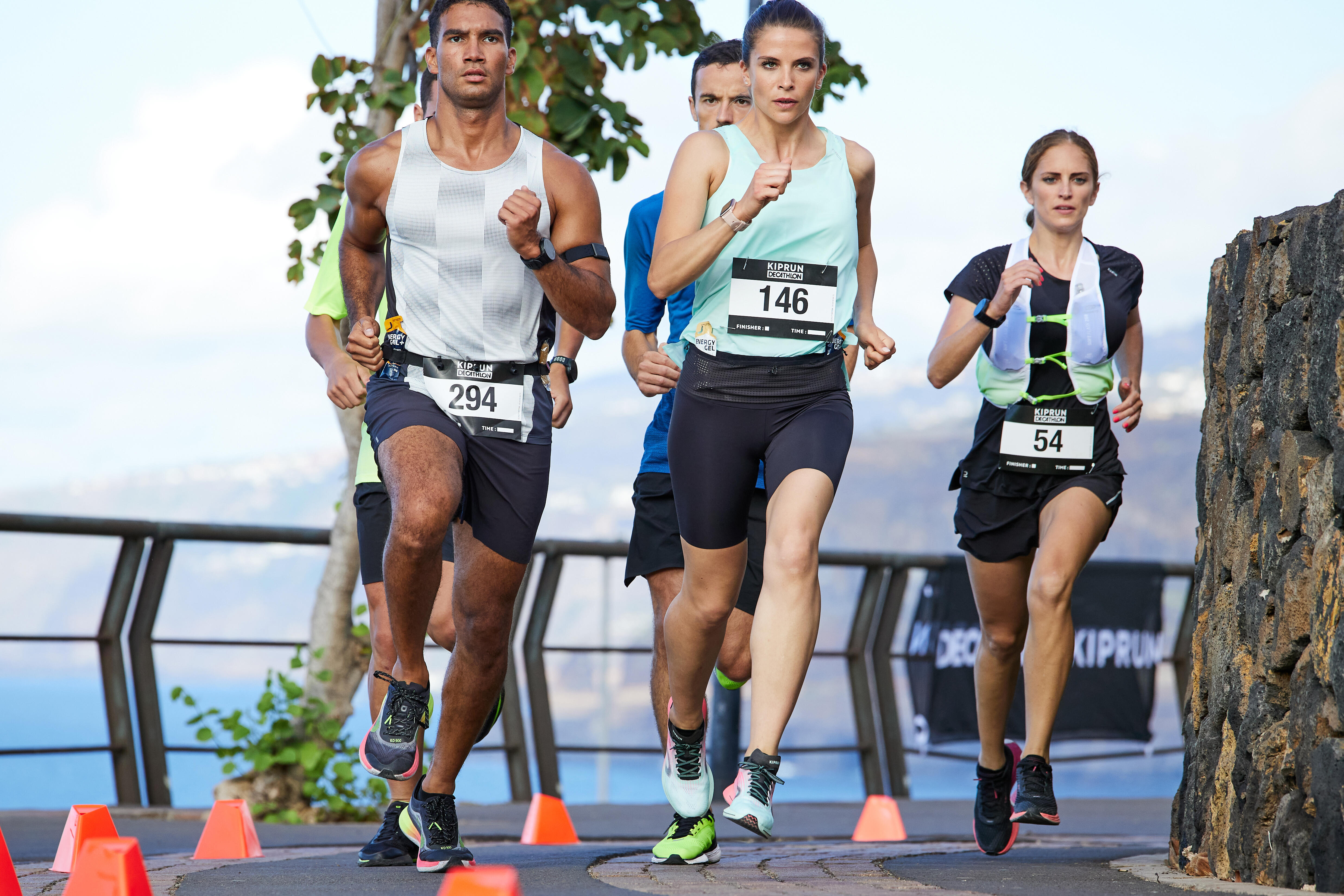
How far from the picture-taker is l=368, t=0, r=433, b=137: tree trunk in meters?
7.76

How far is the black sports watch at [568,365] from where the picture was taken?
4609 millimetres

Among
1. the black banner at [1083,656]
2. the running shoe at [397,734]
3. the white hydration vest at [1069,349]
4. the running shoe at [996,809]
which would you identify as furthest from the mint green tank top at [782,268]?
the black banner at [1083,656]

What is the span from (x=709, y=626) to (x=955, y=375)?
4.30 feet

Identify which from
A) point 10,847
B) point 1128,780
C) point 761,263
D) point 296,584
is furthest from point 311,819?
point 296,584

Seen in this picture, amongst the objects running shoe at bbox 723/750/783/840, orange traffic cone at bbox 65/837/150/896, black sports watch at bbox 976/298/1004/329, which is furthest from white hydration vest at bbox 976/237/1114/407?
orange traffic cone at bbox 65/837/150/896

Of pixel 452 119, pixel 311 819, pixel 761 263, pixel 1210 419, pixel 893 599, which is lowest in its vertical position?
pixel 311 819

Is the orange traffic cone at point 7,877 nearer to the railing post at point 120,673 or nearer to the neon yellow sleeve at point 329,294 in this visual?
the neon yellow sleeve at point 329,294

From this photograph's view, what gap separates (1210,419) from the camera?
4477 millimetres

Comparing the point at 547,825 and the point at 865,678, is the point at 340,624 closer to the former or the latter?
the point at 547,825

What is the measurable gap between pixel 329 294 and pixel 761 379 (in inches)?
63.8

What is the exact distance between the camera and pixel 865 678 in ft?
33.9

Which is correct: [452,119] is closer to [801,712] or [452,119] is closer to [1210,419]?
[1210,419]

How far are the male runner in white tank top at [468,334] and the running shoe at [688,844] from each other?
557 millimetres

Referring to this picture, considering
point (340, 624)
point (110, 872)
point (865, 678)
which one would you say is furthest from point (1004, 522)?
point (865, 678)
